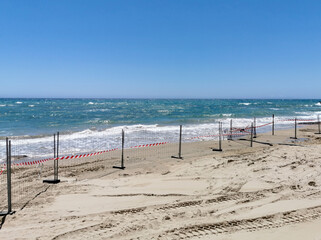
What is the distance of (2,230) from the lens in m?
5.79

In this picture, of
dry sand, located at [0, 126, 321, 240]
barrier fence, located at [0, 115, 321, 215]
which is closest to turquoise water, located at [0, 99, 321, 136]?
barrier fence, located at [0, 115, 321, 215]

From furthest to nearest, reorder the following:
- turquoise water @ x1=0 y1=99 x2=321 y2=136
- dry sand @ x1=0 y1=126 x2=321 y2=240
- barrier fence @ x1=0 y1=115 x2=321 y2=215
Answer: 1. turquoise water @ x1=0 y1=99 x2=321 y2=136
2. barrier fence @ x1=0 y1=115 x2=321 y2=215
3. dry sand @ x1=0 y1=126 x2=321 y2=240

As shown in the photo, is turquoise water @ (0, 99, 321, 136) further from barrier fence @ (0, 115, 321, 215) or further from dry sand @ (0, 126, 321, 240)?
dry sand @ (0, 126, 321, 240)

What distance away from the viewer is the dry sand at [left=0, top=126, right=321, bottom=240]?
5.56m

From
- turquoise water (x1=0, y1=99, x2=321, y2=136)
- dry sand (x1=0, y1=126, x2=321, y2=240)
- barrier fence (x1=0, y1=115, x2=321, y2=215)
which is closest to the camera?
dry sand (x1=0, y1=126, x2=321, y2=240)

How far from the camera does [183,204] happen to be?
22.7 ft

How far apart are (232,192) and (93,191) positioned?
4143mm

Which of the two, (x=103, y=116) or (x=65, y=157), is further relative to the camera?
(x=103, y=116)

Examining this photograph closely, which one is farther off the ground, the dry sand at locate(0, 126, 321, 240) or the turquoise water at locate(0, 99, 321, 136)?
the turquoise water at locate(0, 99, 321, 136)

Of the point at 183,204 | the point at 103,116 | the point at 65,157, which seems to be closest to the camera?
the point at 183,204

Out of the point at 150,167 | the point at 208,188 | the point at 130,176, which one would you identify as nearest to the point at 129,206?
the point at 208,188

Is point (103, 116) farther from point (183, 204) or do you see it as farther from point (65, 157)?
point (183, 204)

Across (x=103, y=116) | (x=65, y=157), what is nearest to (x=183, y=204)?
(x=65, y=157)

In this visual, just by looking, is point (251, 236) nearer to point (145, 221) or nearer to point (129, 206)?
point (145, 221)
